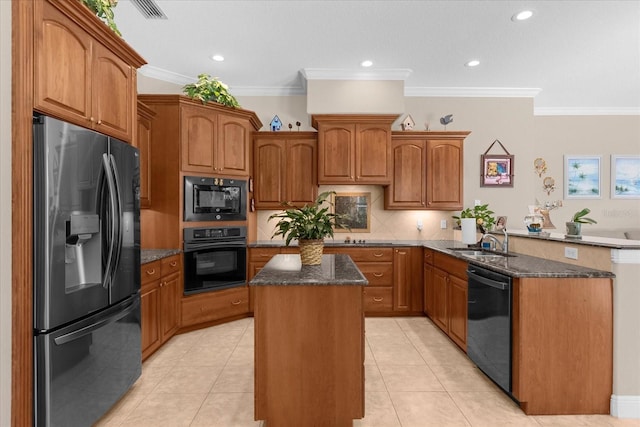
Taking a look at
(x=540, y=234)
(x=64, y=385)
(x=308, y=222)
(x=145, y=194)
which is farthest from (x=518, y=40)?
(x=64, y=385)

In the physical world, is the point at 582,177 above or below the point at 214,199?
above

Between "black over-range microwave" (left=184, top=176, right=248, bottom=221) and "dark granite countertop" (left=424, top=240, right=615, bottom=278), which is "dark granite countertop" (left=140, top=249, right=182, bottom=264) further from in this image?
"dark granite countertop" (left=424, top=240, right=615, bottom=278)

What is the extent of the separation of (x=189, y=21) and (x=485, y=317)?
3776 mm

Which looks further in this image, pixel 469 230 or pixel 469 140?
pixel 469 140

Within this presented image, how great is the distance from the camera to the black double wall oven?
3418mm

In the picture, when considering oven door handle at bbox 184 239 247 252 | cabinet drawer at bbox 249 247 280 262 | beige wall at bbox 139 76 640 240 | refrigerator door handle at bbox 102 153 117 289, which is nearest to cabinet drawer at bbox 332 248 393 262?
beige wall at bbox 139 76 640 240

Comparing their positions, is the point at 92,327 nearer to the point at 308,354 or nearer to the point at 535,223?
the point at 308,354

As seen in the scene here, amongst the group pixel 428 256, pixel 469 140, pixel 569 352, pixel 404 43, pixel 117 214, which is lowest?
pixel 569 352

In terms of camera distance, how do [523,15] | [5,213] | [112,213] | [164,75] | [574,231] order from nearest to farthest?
1. [5,213]
2. [112,213]
3. [574,231]
4. [523,15]
5. [164,75]

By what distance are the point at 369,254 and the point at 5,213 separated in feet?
10.9

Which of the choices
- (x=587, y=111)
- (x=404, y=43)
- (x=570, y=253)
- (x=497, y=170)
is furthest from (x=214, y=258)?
(x=587, y=111)

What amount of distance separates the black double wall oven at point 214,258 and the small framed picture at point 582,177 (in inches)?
219

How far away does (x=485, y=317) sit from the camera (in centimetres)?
241

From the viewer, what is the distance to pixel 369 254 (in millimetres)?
3975
